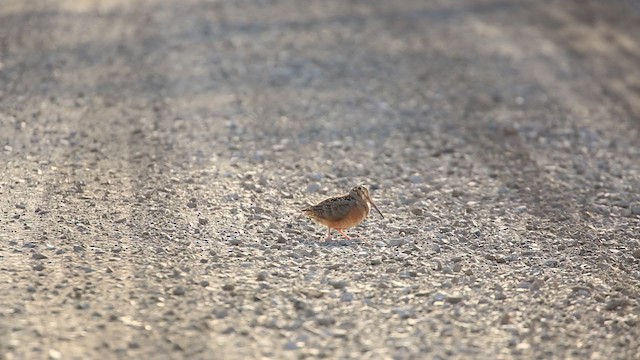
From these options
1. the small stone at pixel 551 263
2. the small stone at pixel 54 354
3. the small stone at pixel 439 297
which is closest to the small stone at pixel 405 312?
the small stone at pixel 439 297

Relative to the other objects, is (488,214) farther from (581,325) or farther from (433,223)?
(581,325)

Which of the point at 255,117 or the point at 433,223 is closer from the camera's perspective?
the point at 433,223

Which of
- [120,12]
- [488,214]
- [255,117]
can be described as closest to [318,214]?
[488,214]

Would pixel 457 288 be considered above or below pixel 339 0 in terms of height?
below

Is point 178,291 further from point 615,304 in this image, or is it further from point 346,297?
point 615,304

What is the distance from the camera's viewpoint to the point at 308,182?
10.2 m

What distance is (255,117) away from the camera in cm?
1219

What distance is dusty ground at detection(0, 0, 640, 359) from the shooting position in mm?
7062

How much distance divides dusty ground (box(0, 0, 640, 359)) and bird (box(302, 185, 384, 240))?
0.24m

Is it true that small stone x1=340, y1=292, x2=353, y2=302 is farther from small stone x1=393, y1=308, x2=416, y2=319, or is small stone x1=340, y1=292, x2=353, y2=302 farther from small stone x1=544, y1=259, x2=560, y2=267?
small stone x1=544, y1=259, x2=560, y2=267

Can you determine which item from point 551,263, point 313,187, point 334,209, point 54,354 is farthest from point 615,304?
point 54,354

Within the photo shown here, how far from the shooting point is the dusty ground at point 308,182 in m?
7.06

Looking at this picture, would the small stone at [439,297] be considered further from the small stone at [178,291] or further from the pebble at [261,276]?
the small stone at [178,291]

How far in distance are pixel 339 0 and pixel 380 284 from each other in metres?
11.8
